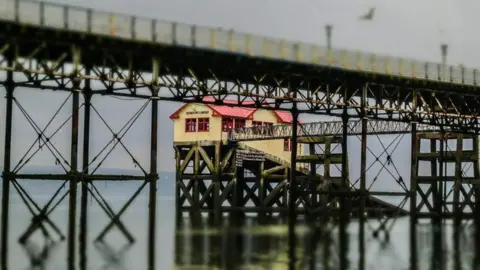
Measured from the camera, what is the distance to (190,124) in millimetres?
72750

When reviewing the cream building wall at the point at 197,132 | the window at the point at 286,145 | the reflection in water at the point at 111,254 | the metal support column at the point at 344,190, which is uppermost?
the cream building wall at the point at 197,132

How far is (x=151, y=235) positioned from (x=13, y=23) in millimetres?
10478

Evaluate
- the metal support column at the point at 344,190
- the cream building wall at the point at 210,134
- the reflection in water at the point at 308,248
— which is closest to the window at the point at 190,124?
the cream building wall at the point at 210,134

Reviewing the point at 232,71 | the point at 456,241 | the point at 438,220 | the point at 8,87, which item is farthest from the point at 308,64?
the point at 438,220

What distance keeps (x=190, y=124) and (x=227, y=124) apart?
10.6ft

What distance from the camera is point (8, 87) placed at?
→ 3675 centimetres

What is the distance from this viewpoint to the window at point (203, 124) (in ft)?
234

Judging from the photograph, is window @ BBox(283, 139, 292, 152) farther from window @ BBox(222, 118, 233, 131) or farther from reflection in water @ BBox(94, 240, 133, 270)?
reflection in water @ BBox(94, 240, 133, 270)

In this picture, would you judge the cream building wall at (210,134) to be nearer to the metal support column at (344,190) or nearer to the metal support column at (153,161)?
the metal support column at (344,190)

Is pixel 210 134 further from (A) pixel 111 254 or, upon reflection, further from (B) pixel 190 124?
(A) pixel 111 254

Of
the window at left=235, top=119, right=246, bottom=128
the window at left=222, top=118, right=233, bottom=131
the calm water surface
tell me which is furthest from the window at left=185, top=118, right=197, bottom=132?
the calm water surface

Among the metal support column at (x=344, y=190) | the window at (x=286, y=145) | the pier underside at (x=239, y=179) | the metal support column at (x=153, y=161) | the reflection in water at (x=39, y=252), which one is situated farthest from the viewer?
the window at (x=286, y=145)

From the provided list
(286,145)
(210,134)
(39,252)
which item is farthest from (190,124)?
(39,252)

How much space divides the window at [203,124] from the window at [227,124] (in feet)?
4.09
